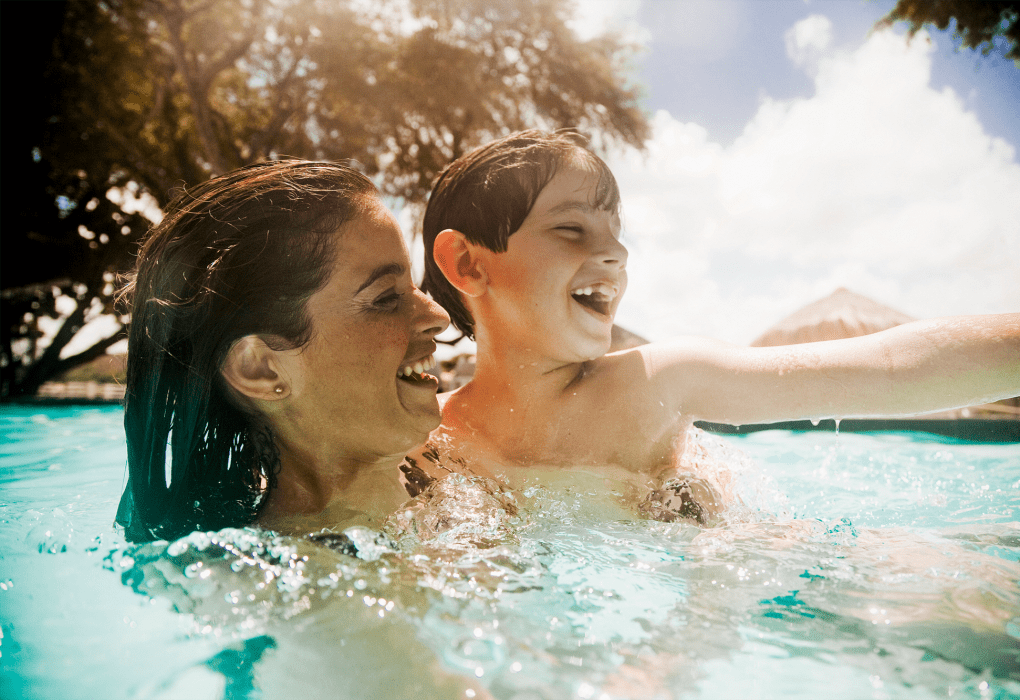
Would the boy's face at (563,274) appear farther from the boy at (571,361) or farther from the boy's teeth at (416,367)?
the boy's teeth at (416,367)

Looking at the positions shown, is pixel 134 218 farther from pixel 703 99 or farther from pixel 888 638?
pixel 888 638

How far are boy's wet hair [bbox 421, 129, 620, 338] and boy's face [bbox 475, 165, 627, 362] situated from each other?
1.7 inches

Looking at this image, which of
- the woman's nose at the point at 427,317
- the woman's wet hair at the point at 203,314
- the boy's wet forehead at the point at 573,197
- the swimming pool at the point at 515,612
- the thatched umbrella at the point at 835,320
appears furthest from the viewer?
the thatched umbrella at the point at 835,320

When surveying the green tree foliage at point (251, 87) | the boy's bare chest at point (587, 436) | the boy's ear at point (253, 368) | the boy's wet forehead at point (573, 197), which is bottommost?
the boy's bare chest at point (587, 436)

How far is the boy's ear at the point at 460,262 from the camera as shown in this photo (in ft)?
8.84

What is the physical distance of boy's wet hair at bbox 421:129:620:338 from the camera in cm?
259

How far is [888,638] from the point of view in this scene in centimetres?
140

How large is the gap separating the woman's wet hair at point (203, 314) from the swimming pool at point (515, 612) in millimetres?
246

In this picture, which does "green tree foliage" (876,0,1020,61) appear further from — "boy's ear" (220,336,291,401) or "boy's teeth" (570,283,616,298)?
"boy's ear" (220,336,291,401)

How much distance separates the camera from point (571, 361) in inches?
101

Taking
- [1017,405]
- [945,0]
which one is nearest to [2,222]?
[1017,405]

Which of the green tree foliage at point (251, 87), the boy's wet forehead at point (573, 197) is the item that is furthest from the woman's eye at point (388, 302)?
the green tree foliage at point (251, 87)

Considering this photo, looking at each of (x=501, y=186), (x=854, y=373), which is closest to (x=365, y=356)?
(x=501, y=186)

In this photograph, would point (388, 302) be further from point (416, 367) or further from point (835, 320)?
point (835, 320)
